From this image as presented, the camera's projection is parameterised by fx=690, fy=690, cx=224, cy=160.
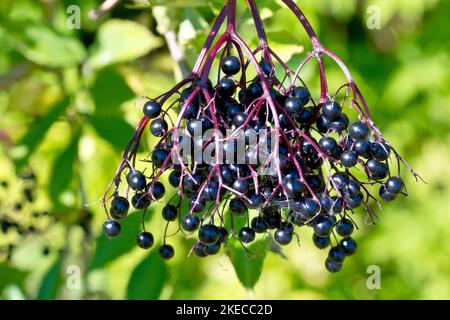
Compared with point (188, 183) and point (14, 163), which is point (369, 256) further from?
point (188, 183)

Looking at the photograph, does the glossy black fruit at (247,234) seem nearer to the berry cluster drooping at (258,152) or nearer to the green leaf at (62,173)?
the berry cluster drooping at (258,152)

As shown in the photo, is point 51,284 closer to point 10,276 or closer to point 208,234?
point 10,276

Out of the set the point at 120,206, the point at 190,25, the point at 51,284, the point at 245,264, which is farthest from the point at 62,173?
the point at 120,206

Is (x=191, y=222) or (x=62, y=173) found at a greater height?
(x=62, y=173)

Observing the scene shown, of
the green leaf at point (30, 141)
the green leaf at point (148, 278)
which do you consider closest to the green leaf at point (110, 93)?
the green leaf at point (30, 141)

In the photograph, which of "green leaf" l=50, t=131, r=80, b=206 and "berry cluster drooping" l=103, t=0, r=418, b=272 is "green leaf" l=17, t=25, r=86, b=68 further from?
"berry cluster drooping" l=103, t=0, r=418, b=272

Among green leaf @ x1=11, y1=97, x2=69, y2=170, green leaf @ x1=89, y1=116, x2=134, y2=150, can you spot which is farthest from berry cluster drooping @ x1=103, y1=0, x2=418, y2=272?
green leaf @ x1=11, y1=97, x2=69, y2=170

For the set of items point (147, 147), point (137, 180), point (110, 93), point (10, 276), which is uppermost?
point (110, 93)
